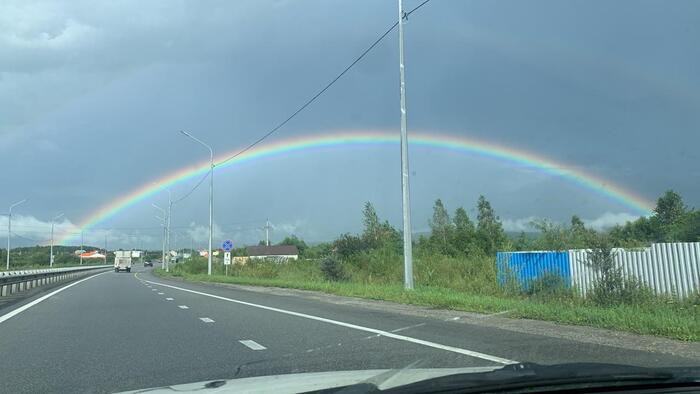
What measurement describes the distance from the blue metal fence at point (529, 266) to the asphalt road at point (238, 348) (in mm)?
10169

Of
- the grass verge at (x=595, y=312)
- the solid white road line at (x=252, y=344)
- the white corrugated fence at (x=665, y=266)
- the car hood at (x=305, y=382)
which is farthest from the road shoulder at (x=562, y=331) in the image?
the white corrugated fence at (x=665, y=266)

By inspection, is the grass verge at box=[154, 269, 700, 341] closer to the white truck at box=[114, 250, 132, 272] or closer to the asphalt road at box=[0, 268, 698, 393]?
the asphalt road at box=[0, 268, 698, 393]

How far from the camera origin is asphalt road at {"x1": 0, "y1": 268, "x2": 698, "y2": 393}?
719 cm

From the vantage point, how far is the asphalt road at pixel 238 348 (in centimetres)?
719

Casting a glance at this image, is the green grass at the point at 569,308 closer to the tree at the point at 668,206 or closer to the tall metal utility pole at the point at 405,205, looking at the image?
the tall metal utility pole at the point at 405,205

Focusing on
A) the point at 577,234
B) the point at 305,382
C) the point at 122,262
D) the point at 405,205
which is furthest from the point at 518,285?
the point at 122,262

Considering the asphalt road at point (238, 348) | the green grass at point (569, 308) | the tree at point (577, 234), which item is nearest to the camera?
the asphalt road at point (238, 348)

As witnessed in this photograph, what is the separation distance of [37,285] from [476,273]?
27.5 m

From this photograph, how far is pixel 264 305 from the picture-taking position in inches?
714

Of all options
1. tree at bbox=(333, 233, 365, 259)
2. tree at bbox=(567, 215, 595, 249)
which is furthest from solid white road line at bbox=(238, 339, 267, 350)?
tree at bbox=(333, 233, 365, 259)

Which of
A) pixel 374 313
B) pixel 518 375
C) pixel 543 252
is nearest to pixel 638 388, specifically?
pixel 518 375

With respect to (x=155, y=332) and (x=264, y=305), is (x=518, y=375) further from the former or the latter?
(x=264, y=305)

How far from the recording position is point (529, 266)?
79.3ft

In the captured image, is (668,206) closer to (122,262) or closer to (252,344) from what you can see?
(122,262)
